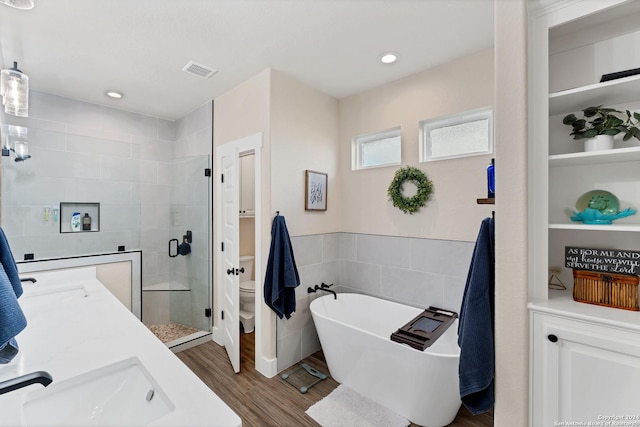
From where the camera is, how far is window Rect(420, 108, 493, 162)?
7.67 feet

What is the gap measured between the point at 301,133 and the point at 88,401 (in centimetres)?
233

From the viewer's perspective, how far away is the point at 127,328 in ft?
4.56

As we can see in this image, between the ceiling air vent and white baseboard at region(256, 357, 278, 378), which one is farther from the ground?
the ceiling air vent

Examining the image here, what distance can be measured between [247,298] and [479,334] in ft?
8.68

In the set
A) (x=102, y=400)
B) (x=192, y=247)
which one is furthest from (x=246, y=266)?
(x=102, y=400)

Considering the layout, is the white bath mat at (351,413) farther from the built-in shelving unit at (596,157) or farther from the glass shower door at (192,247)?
the built-in shelving unit at (596,157)

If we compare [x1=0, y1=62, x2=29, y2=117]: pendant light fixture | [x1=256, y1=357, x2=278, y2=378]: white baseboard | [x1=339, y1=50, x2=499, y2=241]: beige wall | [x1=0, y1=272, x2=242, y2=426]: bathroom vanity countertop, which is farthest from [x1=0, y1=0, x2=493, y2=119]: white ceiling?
[x1=256, y1=357, x2=278, y2=378]: white baseboard

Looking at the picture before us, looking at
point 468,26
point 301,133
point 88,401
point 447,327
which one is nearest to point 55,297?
point 88,401

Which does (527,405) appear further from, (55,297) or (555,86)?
(55,297)

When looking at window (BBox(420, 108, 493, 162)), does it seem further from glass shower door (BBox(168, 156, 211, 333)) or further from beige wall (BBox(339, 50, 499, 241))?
glass shower door (BBox(168, 156, 211, 333))

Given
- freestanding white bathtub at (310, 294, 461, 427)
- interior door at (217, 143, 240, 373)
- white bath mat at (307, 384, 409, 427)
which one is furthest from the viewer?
interior door at (217, 143, 240, 373)

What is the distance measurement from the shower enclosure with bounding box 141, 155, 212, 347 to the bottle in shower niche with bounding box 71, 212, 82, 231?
2.31 feet

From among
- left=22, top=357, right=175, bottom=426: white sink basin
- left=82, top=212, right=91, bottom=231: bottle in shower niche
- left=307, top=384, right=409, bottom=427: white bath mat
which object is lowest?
left=307, top=384, right=409, bottom=427: white bath mat

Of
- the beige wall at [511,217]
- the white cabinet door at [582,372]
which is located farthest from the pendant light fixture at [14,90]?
the white cabinet door at [582,372]
